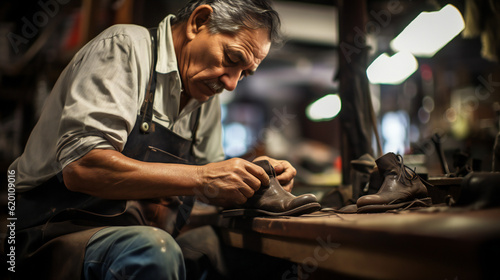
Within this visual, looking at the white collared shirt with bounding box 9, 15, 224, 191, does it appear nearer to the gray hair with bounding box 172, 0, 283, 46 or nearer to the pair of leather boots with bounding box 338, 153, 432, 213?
the gray hair with bounding box 172, 0, 283, 46

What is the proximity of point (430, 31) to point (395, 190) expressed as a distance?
1569 millimetres

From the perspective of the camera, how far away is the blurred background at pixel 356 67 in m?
2.23

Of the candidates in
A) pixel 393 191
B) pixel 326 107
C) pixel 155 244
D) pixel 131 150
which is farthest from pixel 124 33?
pixel 326 107

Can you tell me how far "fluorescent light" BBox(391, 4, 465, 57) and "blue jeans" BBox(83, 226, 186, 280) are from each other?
2.10 meters

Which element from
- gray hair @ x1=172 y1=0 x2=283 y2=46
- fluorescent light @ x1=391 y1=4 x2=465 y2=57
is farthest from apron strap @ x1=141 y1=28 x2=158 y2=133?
fluorescent light @ x1=391 y1=4 x2=465 y2=57

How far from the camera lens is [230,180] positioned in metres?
1.31

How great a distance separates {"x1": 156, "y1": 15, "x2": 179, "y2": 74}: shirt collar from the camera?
154 centimetres

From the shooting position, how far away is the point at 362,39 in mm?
2270

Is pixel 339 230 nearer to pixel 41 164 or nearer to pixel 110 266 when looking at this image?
pixel 110 266

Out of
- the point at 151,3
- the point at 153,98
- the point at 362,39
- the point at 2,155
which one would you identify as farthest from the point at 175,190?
the point at 2,155

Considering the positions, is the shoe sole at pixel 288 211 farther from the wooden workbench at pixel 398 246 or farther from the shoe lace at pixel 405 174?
the shoe lace at pixel 405 174

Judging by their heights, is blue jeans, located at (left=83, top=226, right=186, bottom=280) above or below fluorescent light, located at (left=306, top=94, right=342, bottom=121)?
below

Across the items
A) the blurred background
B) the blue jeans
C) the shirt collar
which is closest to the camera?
the blue jeans

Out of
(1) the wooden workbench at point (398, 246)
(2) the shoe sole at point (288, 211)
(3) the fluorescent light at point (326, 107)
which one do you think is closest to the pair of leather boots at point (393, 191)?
(2) the shoe sole at point (288, 211)
